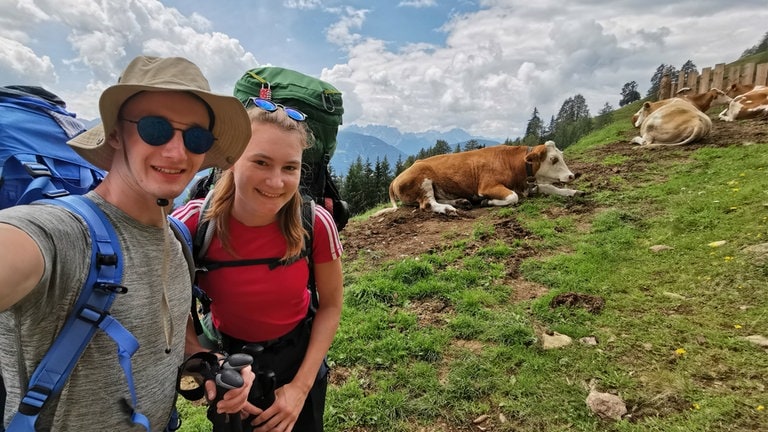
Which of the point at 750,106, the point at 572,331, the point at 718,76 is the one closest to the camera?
the point at 572,331

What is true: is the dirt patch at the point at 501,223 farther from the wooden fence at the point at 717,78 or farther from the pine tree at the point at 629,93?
the pine tree at the point at 629,93

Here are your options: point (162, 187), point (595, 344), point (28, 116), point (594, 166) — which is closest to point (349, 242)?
point (595, 344)

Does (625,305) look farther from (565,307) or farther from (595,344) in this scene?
(595,344)

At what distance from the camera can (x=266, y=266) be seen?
2.05 metres

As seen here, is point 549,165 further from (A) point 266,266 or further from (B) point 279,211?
(A) point 266,266

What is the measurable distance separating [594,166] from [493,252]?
799 centimetres

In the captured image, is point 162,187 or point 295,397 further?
point 295,397

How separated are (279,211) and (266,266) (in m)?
0.30

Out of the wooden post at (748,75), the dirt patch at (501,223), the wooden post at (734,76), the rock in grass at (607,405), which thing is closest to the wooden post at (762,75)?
the wooden post at (748,75)

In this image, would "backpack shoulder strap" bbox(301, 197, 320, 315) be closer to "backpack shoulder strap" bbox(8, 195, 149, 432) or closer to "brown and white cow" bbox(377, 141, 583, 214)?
"backpack shoulder strap" bbox(8, 195, 149, 432)

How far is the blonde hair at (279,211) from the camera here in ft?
6.64

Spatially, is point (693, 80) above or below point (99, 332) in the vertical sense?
above

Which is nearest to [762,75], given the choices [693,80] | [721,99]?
[721,99]

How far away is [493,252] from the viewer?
6.97 m
